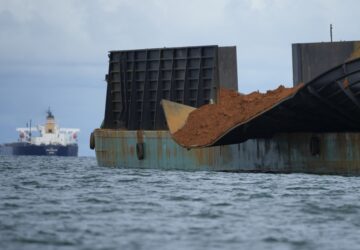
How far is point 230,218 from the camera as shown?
19.5m

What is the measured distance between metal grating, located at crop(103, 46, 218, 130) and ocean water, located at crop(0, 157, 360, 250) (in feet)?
54.0

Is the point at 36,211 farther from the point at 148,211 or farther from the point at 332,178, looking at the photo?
the point at 332,178

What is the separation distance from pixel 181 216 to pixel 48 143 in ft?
481

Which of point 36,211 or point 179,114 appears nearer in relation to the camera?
point 36,211

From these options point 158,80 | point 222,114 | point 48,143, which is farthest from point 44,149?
point 222,114

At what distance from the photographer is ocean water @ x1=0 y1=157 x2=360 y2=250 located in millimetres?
16078

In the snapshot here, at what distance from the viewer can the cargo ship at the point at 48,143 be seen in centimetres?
16112

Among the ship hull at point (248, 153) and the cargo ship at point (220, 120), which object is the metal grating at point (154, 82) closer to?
the cargo ship at point (220, 120)

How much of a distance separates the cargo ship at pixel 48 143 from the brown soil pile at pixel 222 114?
4744 inches

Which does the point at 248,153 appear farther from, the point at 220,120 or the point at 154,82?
the point at 154,82

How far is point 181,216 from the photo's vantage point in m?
19.8

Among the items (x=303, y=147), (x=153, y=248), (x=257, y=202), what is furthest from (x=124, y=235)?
(x=303, y=147)

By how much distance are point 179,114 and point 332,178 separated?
32.4 feet

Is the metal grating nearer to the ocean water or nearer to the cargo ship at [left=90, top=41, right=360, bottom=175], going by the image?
the cargo ship at [left=90, top=41, right=360, bottom=175]
